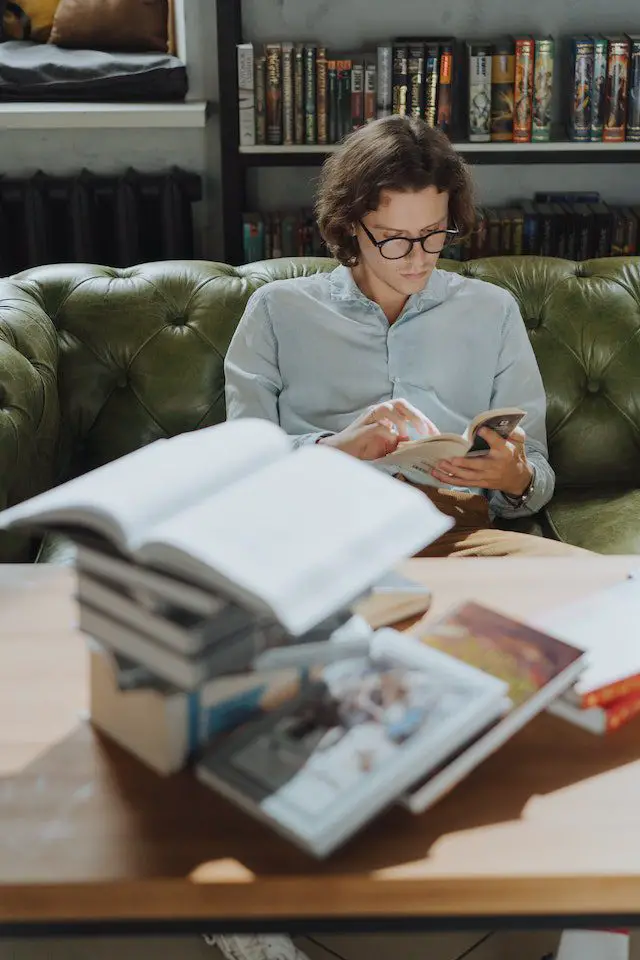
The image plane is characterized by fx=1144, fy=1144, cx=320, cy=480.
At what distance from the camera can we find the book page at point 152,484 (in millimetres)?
954

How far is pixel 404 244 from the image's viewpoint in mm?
1916

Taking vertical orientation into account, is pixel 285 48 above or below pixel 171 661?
above

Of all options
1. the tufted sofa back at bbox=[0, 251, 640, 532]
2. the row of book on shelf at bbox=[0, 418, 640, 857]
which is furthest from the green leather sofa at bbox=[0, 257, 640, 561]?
the row of book on shelf at bbox=[0, 418, 640, 857]

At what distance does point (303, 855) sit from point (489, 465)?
0.94 metres

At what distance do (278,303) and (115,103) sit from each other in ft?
4.29

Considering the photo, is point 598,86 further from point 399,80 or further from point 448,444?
point 448,444

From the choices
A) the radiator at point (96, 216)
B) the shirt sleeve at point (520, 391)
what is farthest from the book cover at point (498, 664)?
the radiator at point (96, 216)

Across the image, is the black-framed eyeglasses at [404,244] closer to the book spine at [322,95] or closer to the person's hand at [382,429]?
the person's hand at [382,429]

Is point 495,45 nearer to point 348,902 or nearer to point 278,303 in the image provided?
point 278,303

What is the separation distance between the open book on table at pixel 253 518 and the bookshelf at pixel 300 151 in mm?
2011

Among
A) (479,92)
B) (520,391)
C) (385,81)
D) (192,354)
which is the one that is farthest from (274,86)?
(520,391)

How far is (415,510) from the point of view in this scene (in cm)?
105

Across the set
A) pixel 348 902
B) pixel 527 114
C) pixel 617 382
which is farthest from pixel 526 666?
pixel 527 114

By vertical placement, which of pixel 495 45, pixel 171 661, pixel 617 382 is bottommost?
pixel 617 382
